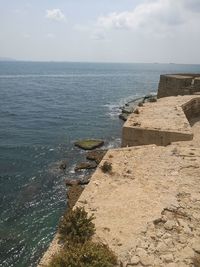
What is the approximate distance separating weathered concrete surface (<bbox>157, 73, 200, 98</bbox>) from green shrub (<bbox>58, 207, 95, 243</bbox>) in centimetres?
2867

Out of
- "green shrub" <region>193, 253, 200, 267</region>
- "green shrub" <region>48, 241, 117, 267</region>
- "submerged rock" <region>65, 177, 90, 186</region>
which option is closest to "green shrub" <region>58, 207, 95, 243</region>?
"green shrub" <region>48, 241, 117, 267</region>

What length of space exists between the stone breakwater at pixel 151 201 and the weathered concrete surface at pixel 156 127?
52 millimetres

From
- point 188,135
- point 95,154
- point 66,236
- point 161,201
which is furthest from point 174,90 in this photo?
point 66,236

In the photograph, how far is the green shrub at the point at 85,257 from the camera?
7273 millimetres

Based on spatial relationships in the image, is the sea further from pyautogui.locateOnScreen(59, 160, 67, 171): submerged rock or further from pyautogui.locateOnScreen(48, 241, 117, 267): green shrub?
pyautogui.locateOnScreen(48, 241, 117, 267): green shrub

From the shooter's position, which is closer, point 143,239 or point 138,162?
point 143,239

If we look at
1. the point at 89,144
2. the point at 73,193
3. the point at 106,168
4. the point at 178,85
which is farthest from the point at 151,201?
the point at 178,85

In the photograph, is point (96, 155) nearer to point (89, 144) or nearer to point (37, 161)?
point (89, 144)

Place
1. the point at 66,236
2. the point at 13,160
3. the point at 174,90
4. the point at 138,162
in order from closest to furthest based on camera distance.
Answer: the point at 66,236
the point at 138,162
the point at 13,160
the point at 174,90

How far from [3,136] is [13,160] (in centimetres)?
1039

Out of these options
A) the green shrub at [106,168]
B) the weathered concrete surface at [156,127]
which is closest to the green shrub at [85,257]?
the green shrub at [106,168]

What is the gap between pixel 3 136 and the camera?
138 feet

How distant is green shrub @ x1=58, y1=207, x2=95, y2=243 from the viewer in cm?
850

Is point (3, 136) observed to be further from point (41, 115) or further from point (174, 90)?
point (174, 90)
